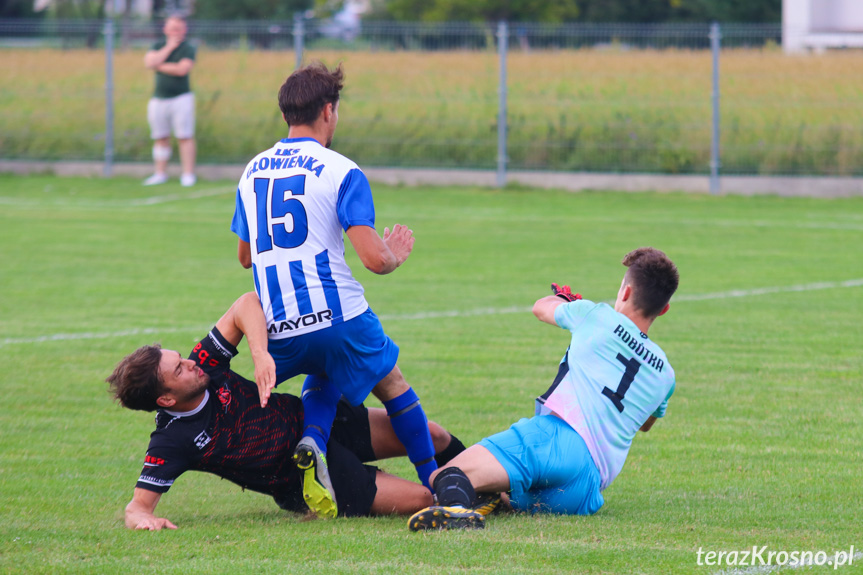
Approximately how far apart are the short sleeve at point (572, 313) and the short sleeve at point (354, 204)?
0.87 m

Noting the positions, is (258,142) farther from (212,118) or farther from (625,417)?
(625,417)

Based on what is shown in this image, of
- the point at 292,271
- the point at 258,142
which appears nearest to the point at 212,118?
the point at 258,142

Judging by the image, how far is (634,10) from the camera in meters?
49.1

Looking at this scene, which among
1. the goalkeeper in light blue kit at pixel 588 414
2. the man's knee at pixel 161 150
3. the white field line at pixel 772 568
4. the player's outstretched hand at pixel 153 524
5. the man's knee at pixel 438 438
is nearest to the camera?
the white field line at pixel 772 568

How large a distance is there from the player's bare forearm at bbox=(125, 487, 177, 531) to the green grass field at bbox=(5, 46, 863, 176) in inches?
616

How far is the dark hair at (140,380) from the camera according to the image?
4414 millimetres

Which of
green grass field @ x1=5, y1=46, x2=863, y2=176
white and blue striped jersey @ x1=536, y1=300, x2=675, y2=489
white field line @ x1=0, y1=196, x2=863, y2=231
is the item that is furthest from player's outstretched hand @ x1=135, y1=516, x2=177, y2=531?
green grass field @ x1=5, y1=46, x2=863, y2=176

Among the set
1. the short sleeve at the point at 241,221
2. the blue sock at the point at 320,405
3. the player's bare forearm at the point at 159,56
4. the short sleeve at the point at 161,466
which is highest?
the player's bare forearm at the point at 159,56

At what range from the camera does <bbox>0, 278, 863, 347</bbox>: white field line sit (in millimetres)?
8523

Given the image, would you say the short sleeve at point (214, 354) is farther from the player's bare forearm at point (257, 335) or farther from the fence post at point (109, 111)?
the fence post at point (109, 111)

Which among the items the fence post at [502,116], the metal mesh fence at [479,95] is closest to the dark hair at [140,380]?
the fence post at [502,116]

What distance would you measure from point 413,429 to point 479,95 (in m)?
15.2

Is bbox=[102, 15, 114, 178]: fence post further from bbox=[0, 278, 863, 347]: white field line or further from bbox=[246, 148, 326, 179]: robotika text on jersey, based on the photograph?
bbox=[246, 148, 326, 179]: robotika text on jersey

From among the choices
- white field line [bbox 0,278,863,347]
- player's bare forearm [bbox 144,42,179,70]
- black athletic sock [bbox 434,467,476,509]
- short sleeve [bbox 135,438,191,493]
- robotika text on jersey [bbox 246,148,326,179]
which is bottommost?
white field line [bbox 0,278,863,347]
